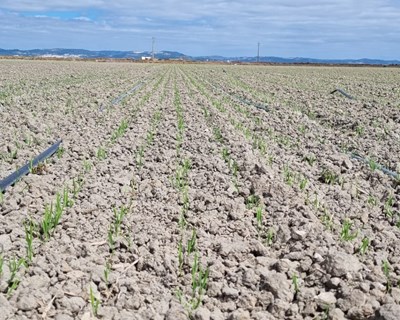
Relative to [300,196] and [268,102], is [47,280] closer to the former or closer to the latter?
[300,196]

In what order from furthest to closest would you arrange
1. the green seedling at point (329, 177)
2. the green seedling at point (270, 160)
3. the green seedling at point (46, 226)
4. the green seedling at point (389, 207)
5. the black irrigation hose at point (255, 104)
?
the black irrigation hose at point (255, 104) < the green seedling at point (270, 160) < the green seedling at point (329, 177) < the green seedling at point (389, 207) < the green seedling at point (46, 226)

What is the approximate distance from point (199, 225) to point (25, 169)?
2522 millimetres

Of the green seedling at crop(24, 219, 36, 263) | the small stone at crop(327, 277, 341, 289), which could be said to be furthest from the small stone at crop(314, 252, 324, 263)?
the green seedling at crop(24, 219, 36, 263)

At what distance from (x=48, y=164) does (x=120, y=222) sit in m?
2.45

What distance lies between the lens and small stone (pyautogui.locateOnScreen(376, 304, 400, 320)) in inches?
108

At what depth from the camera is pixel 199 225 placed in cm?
449

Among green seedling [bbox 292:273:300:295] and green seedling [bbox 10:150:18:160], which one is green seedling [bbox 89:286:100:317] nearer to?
green seedling [bbox 292:273:300:295]

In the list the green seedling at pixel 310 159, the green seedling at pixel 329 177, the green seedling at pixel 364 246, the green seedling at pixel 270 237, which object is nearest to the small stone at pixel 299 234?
the green seedling at pixel 270 237

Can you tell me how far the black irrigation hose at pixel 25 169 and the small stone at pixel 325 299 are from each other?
3.38 meters

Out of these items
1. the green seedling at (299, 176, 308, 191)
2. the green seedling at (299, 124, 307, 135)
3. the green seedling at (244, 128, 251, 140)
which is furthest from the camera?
the green seedling at (299, 124, 307, 135)

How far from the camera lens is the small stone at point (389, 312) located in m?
2.75

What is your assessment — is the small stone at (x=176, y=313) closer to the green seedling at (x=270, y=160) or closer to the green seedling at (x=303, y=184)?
the green seedling at (x=303, y=184)

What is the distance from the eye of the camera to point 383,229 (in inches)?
175

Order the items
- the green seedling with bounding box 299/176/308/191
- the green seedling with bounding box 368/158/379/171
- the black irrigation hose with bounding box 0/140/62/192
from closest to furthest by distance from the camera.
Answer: the black irrigation hose with bounding box 0/140/62/192 → the green seedling with bounding box 299/176/308/191 → the green seedling with bounding box 368/158/379/171
